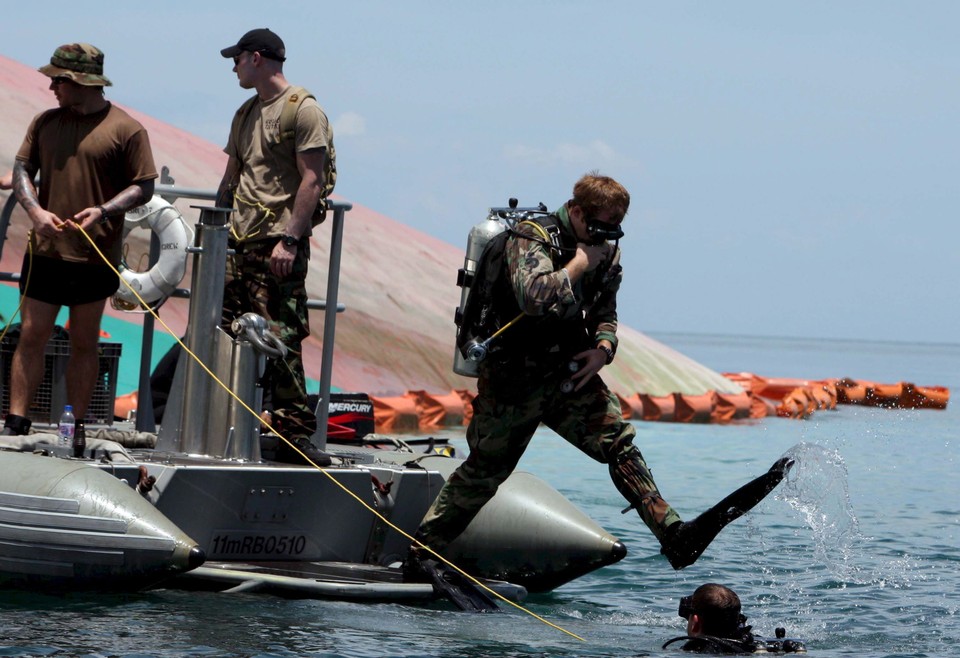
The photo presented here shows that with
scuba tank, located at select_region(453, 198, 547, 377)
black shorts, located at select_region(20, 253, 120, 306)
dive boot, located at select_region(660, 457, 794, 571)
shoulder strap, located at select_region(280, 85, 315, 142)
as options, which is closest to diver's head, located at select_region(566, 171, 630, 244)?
scuba tank, located at select_region(453, 198, 547, 377)

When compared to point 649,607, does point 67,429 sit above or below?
above

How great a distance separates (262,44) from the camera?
7.55m

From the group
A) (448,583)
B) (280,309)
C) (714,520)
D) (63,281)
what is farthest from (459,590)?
(63,281)

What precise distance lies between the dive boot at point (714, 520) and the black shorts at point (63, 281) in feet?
9.36

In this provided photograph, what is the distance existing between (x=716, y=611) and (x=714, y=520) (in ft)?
2.52

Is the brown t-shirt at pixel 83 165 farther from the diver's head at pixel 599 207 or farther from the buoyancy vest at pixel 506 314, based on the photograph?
the diver's head at pixel 599 207

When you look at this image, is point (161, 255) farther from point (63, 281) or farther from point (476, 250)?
point (476, 250)

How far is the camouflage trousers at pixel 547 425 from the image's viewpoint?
6949mm

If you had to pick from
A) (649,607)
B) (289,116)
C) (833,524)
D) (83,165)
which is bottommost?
(649,607)

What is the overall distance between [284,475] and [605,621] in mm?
1620

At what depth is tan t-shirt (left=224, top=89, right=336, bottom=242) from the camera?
7.48 metres

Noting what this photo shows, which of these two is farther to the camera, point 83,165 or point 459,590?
point 83,165

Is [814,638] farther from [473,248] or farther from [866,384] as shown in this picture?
[866,384]

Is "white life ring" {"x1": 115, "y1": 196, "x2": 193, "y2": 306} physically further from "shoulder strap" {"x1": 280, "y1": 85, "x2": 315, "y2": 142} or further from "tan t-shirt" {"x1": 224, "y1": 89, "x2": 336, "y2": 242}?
"shoulder strap" {"x1": 280, "y1": 85, "x2": 315, "y2": 142}
